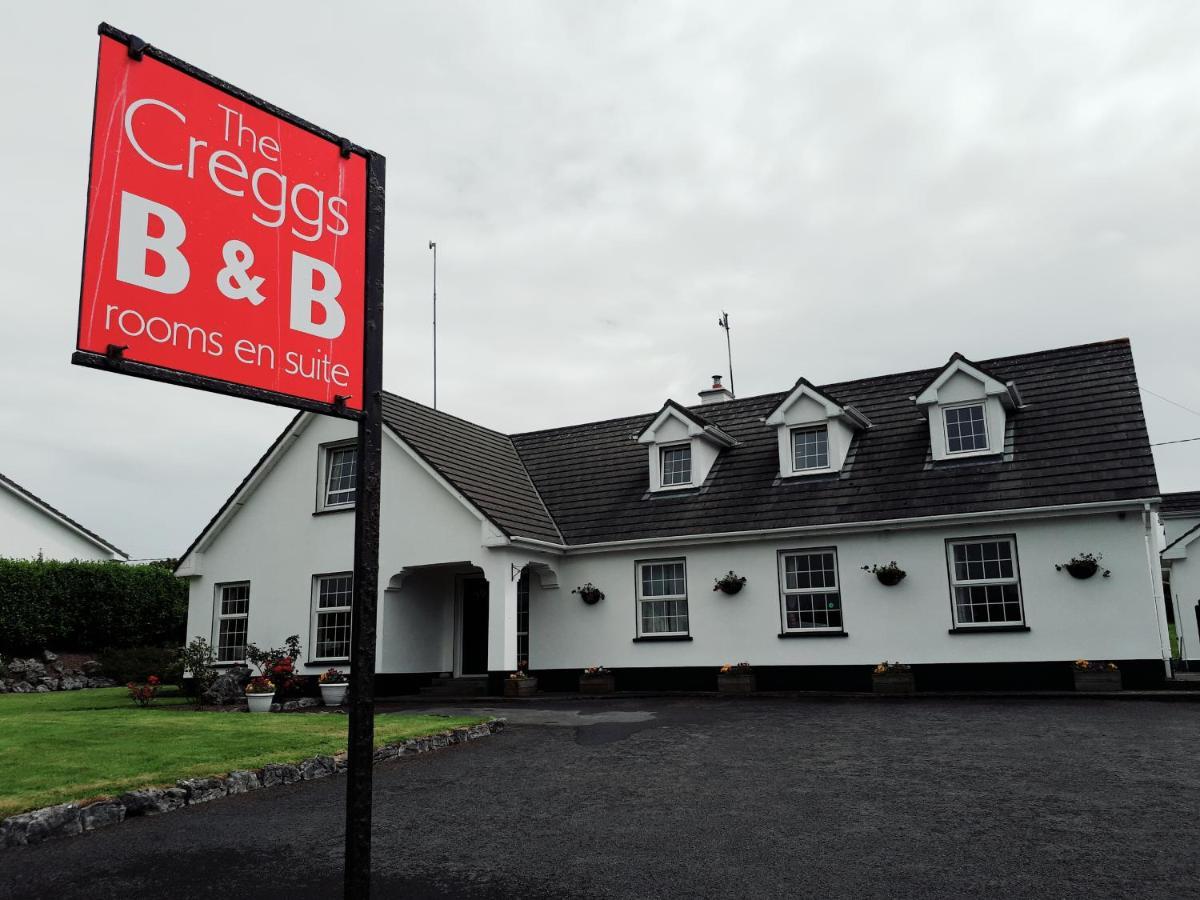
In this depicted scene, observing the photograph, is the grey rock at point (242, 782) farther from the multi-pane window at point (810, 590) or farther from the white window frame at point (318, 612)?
the multi-pane window at point (810, 590)

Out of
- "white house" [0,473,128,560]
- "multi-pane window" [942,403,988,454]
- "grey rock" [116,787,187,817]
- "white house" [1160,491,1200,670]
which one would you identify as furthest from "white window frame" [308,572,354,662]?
"white house" [1160,491,1200,670]

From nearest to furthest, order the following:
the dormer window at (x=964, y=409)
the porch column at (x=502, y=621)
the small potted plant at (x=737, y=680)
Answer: the small potted plant at (x=737, y=680) < the dormer window at (x=964, y=409) < the porch column at (x=502, y=621)

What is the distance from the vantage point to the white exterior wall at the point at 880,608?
53.4ft

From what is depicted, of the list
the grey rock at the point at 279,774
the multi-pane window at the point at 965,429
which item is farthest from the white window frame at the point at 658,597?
the grey rock at the point at 279,774

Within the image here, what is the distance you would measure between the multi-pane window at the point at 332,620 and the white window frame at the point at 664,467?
26.2 ft

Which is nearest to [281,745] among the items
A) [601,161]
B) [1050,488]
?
[601,161]

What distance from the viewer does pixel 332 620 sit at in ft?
71.0

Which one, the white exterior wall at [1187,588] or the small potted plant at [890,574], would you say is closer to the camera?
the small potted plant at [890,574]

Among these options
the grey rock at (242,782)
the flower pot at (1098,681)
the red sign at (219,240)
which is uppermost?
the red sign at (219,240)

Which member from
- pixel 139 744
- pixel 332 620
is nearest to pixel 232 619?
pixel 332 620

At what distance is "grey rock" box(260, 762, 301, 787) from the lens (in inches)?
377

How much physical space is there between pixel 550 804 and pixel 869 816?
2870mm

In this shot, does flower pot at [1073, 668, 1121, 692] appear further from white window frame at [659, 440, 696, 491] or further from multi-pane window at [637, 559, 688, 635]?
white window frame at [659, 440, 696, 491]

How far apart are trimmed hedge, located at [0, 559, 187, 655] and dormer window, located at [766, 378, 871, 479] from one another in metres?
20.7
